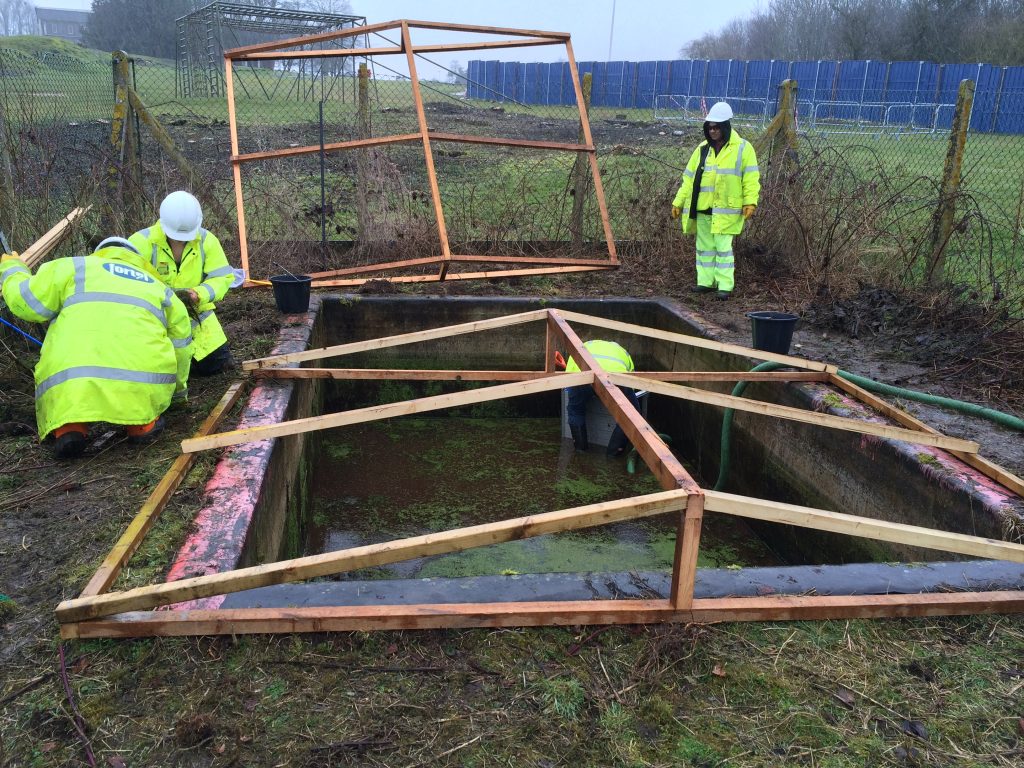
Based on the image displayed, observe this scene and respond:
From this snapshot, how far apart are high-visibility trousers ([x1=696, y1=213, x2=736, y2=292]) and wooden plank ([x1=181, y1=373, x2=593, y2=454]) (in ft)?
12.9

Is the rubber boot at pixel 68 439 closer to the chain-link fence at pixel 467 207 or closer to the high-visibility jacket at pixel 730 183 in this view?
the chain-link fence at pixel 467 207

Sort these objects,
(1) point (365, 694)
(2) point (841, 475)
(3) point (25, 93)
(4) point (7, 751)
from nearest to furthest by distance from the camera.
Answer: (4) point (7, 751) < (1) point (365, 694) < (2) point (841, 475) < (3) point (25, 93)

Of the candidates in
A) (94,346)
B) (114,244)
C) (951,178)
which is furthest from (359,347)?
(951,178)

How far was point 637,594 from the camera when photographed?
2617 mm

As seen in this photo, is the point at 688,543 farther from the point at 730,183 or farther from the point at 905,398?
the point at 730,183

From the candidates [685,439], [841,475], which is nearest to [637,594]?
[841,475]

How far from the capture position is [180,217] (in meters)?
4.45

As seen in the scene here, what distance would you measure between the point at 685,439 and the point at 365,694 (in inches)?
177

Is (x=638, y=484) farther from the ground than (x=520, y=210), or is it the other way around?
(x=520, y=210)

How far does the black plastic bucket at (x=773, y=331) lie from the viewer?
201 inches

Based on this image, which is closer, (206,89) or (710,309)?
(710,309)

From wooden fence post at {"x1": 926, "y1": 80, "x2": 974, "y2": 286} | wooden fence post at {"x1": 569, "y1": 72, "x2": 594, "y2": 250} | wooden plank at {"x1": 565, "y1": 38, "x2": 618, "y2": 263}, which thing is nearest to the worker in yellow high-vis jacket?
wooden plank at {"x1": 565, "y1": 38, "x2": 618, "y2": 263}

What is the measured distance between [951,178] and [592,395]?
4.12 meters

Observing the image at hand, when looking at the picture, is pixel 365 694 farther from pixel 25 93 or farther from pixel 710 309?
pixel 25 93
